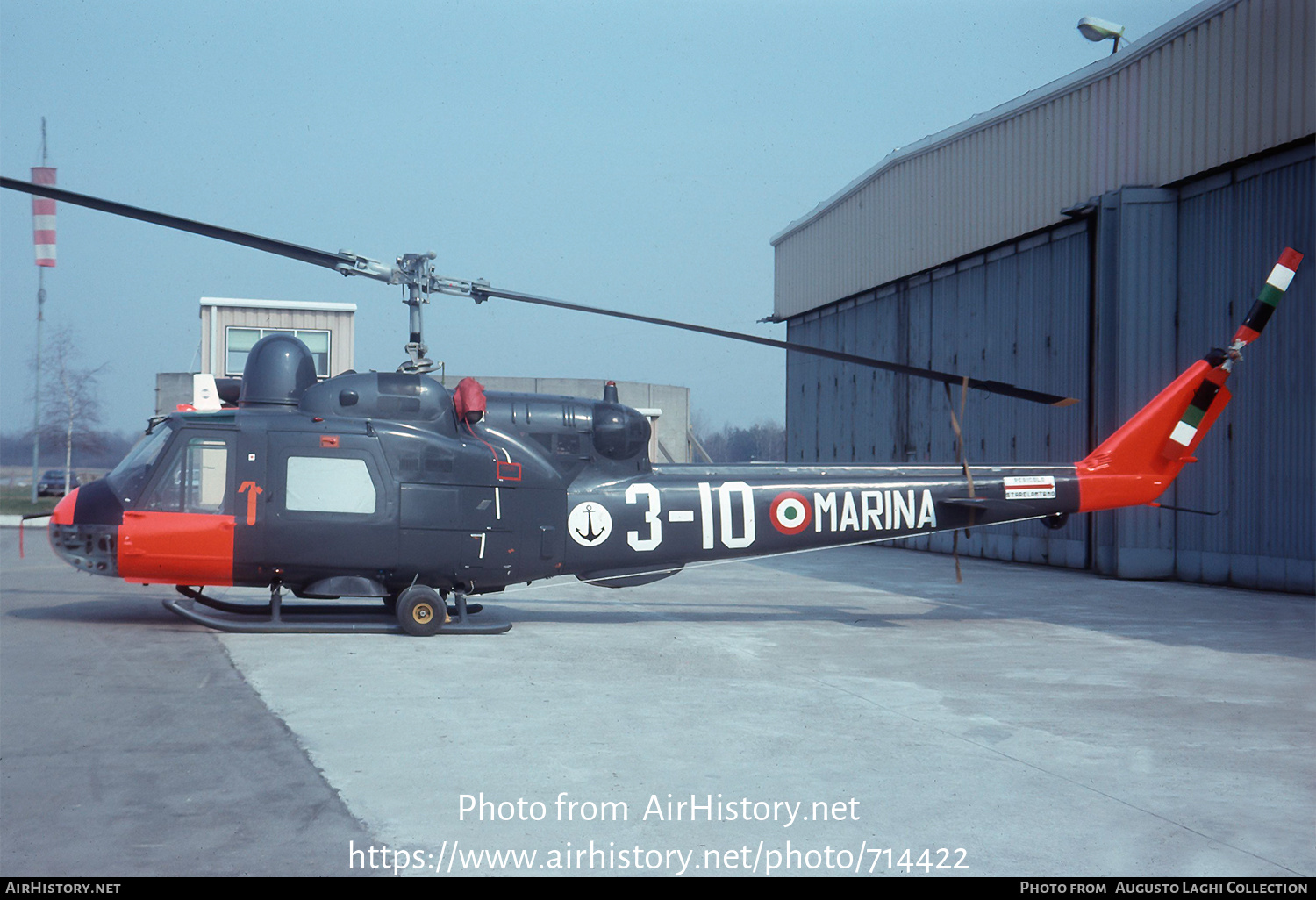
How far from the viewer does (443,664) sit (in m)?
7.89

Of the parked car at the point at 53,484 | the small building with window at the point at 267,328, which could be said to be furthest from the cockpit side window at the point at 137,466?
the parked car at the point at 53,484

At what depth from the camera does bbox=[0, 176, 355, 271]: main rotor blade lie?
678cm

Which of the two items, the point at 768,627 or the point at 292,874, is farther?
the point at 768,627

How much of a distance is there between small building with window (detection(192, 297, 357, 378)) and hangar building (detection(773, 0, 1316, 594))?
1618 cm

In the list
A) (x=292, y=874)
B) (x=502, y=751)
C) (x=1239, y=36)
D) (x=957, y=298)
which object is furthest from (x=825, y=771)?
(x=957, y=298)

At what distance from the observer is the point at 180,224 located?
7.29m

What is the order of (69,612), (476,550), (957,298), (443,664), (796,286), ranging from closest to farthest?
1. (443,664)
2. (476,550)
3. (69,612)
4. (957,298)
5. (796,286)

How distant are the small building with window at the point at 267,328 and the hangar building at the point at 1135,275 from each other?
16.2 metres

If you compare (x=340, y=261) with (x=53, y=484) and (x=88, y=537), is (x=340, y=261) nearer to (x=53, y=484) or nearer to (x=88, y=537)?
(x=88, y=537)

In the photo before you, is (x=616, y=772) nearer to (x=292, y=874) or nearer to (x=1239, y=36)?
(x=292, y=874)

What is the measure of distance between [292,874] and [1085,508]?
374 inches

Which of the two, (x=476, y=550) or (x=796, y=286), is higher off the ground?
(x=796, y=286)

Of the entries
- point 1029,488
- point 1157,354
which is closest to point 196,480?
point 1029,488

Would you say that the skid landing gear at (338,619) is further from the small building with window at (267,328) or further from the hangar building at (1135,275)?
the small building with window at (267,328)
